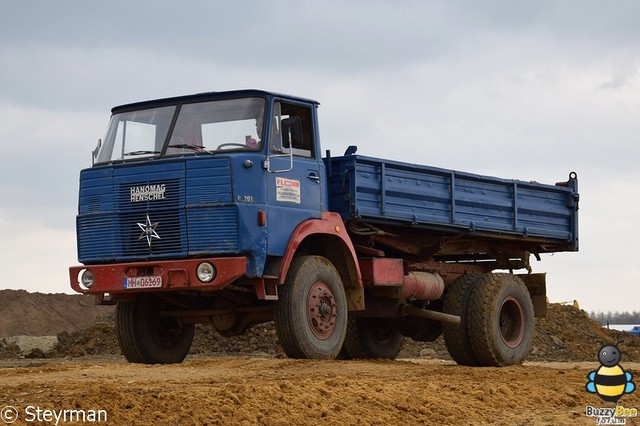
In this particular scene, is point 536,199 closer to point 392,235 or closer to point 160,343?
point 392,235

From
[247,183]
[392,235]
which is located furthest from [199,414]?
[392,235]

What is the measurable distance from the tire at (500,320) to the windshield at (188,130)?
195 inches

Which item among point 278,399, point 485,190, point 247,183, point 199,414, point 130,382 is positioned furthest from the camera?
point 485,190

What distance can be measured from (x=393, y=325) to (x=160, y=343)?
15.1 feet

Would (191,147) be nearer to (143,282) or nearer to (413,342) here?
(143,282)

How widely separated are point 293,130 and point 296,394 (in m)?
4.81

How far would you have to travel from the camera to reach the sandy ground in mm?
9102

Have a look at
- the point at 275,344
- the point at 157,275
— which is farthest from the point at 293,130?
the point at 275,344

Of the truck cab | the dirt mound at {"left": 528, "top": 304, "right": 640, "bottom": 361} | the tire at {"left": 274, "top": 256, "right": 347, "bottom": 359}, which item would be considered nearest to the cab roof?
the truck cab

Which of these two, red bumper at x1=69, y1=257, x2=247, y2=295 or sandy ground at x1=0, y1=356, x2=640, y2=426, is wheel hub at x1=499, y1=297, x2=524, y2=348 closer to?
sandy ground at x1=0, y1=356, x2=640, y2=426

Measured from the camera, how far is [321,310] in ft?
46.1

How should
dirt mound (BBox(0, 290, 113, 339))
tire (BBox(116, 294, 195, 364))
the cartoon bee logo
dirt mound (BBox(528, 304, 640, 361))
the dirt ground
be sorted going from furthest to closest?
dirt mound (BBox(0, 290, 113, 339)), dirt mound (BBox(528, 304, 640, 361)), tire (BBox(116, 294, 195, 364)), the cartoon bee logo, the dirt ground

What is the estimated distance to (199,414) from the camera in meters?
8.96

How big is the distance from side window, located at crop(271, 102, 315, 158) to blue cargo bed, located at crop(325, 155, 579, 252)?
1.94ft
